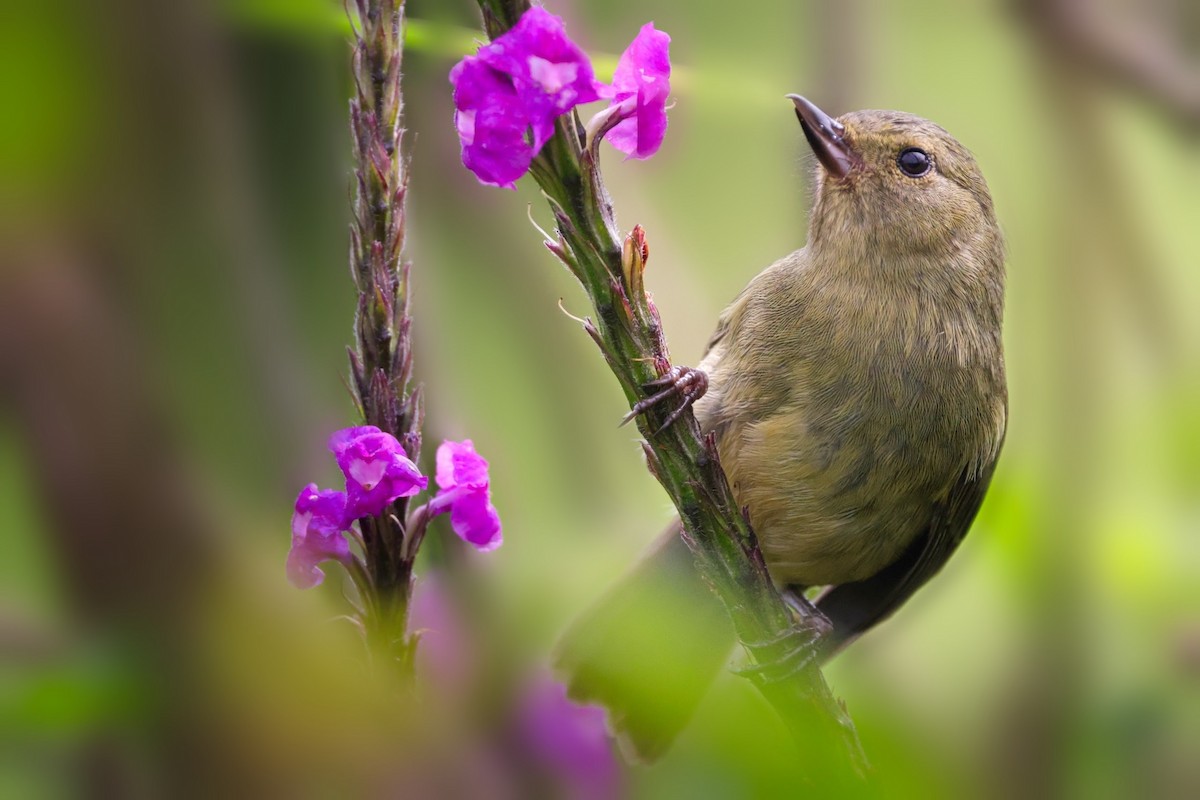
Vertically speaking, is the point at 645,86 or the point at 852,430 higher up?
the point at 645,86

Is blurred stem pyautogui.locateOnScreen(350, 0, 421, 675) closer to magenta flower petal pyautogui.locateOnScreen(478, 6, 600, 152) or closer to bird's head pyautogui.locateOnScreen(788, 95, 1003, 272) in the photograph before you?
magenta flower petal pyautogui.locateOnScreen(478, 6, 600, 152)

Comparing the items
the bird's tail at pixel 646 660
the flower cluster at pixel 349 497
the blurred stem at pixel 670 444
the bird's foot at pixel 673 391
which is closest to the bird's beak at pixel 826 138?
the bird's foot at pixel 673 391

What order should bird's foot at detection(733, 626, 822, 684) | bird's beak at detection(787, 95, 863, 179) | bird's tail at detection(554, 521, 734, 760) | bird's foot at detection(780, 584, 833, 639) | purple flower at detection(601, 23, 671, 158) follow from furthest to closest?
1. bird's beak at detection(787, 95, 863, 179)
2. bird's foot at detection(780, 584, 833, 639)
3. bird's foot at detection(733, 626, 822, 684)
4. purple flower at detection(601, 23, 671, 158)
5. bird's tail at detection(554, 521, 734, 760)

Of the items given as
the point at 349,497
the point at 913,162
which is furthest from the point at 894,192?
the point at 349,497

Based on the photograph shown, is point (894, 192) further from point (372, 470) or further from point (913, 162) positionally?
point (372, 470)

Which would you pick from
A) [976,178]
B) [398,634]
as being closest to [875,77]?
[976,178]

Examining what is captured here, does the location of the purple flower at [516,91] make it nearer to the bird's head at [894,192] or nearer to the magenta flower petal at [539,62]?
the magenta flower petal at [539,62]

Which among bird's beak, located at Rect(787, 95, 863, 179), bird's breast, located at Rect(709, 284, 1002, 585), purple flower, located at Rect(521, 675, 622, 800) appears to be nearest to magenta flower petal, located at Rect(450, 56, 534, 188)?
purple flower, located at Rect(521, 675, 622, 800)
